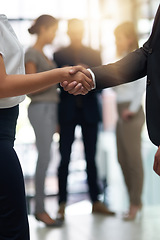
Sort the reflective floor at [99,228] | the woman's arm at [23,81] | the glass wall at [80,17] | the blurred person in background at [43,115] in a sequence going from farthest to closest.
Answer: the glass wall at [80,17]
the blurred person in background at [43,115]
the reflective floor at [99,228]
the woman's arm at [23,81]

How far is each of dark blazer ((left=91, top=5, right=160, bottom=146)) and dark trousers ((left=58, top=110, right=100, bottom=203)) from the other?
4.04 feet

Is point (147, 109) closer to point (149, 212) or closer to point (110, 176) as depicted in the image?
point (149, 212)

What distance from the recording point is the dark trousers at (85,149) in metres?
2.71

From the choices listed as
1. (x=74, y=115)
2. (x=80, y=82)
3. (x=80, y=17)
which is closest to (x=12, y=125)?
(x=80, y=82)

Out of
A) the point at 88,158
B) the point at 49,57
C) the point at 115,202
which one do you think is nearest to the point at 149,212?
the point at 88,158

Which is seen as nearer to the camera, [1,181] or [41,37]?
[1,181]

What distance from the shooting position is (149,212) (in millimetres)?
2924

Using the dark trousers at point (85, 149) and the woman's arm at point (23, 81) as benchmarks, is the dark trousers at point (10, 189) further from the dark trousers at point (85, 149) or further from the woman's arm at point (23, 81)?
the dark trousers at point (85, 149)

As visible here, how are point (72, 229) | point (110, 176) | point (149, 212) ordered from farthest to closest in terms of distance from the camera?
point (110, 176)
point (149, 212)
point (72, 229)

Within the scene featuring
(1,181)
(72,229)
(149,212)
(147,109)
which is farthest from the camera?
(149,212)

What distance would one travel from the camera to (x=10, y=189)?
122cm

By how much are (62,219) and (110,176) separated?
180 cm

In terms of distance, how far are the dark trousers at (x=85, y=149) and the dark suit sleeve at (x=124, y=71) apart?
123 cm

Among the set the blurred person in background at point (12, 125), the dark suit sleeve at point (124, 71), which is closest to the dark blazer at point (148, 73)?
the dark suit sleeve at point (124, 71)
